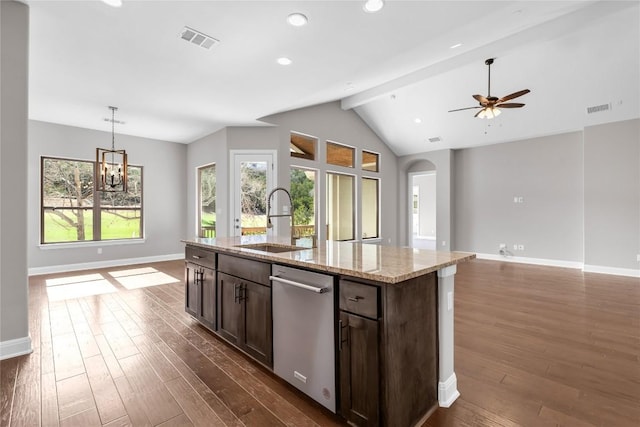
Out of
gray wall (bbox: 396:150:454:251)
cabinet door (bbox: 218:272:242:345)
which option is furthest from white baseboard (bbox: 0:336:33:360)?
gray wall (bbox: 396:150:454:251)

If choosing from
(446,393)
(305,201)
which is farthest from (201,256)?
(305,201)

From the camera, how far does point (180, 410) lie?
1.84 metres

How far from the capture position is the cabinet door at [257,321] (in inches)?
86.3

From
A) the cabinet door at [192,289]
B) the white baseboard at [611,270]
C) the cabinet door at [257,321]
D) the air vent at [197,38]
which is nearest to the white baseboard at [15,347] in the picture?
the cabinet door at [192,289]

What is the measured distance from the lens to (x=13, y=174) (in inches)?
101

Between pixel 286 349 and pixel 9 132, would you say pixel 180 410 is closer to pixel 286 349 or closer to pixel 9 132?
pixel 286 349

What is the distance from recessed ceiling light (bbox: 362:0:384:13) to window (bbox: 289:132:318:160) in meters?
3.78

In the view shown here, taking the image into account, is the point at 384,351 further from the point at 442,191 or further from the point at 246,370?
the point at 442,191

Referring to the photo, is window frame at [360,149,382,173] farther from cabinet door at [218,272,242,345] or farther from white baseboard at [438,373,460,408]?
white baseboard at [438,373,460,408]

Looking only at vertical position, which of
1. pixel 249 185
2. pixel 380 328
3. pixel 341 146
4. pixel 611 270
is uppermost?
pixel 341 146

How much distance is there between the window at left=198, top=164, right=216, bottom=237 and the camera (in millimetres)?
6828

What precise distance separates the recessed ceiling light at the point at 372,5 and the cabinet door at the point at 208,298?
2.80 m

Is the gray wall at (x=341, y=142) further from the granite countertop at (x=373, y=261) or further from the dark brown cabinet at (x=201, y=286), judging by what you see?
the granite countertop at (x=373, y=261)

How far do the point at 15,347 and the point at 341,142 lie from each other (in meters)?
6.40
